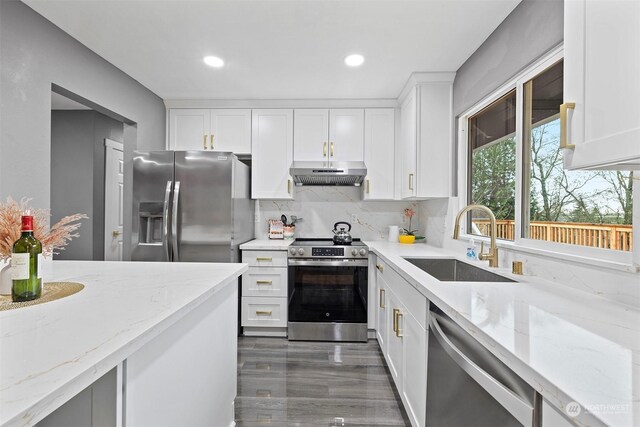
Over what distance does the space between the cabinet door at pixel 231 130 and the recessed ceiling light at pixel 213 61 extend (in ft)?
2.66

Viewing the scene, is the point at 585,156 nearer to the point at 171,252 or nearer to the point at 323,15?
the point at 323,15

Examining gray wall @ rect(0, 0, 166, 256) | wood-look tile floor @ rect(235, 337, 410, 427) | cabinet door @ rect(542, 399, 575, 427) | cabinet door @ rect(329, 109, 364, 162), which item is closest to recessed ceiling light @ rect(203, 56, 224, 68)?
gray wall @ rect(0, 0, 166, 256)

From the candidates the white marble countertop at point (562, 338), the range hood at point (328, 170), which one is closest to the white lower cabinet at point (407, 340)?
the white marble countertop at point (562, 338)

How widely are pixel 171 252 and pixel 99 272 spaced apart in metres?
1.37

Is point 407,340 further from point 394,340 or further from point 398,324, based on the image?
point 394,340

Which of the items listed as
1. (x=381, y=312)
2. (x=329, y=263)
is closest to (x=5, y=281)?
(x=329, y=263)

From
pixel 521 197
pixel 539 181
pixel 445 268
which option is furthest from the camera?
pixel 445 268

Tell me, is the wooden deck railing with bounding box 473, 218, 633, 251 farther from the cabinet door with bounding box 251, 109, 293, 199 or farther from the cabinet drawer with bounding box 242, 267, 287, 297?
the cabinet door with bounding box 251, 109, 293, 199

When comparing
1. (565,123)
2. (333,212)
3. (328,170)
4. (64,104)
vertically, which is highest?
(64,104)

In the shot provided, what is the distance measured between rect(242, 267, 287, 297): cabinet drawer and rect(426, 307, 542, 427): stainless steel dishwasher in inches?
72.3

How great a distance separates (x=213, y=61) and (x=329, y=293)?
7.35ft

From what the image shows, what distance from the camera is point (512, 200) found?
6.57 ft

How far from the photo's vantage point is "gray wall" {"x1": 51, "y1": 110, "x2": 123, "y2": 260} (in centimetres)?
371

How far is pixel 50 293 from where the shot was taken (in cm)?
105
